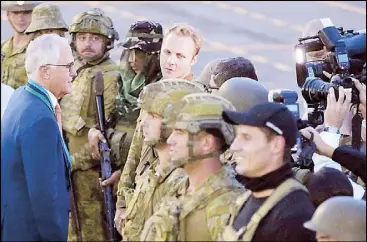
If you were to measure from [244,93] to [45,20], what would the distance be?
5.01 metres

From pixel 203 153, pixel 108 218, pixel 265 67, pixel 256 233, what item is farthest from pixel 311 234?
pixel 265 67

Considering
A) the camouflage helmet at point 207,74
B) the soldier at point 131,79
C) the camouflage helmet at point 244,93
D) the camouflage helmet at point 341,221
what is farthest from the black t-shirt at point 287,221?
the soldier at point 131,79

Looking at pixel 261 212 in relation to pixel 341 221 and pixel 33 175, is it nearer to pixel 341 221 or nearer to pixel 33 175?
pixel 341 221

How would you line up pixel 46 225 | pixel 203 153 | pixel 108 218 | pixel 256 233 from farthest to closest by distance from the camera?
pixel 108 218 < pixel 46 225 < pixel 203 153 < pixel 256 233

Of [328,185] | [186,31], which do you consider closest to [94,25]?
[186,31]

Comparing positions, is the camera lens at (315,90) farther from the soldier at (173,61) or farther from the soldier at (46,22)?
the soldier at (46,22)

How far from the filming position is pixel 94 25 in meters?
12.9

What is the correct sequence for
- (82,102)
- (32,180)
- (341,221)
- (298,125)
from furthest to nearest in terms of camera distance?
(82,102), (32,180), (298,125), (341,221)

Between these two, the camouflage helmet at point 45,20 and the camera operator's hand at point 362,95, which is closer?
the camera operator's hand at point 362,95

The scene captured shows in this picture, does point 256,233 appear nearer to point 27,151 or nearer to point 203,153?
point 203,153

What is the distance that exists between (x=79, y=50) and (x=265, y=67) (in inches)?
400

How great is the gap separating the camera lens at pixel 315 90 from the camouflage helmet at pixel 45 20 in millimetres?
4965

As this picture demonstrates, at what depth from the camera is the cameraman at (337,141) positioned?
27.6ft

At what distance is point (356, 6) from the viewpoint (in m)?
27.7
